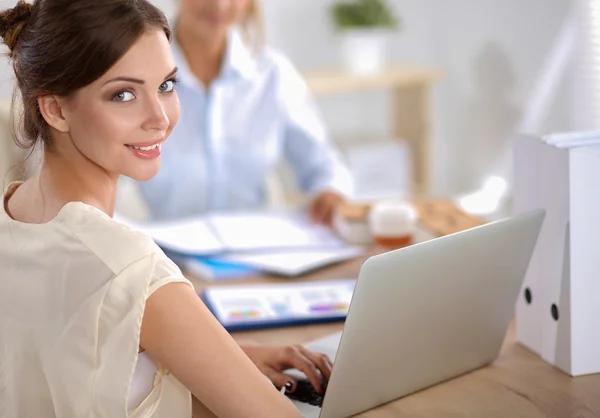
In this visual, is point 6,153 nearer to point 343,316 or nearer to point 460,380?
point 343,316

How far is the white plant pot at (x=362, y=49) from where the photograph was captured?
3539mm

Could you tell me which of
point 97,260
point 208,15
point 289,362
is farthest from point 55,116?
point 208,15

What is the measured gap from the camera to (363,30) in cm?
354

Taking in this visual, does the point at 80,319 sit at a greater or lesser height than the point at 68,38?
lesser

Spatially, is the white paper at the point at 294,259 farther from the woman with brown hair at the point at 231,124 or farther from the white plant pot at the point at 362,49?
the white plant pot at the point at 362,49

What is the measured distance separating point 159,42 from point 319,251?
84 centimetres

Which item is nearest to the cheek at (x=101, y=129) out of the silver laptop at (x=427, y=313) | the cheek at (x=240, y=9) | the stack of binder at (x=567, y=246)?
the silver laptop at (x=427, y=313)

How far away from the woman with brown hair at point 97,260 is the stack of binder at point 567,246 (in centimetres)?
42

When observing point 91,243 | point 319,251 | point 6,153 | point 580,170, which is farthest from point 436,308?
point 6,153

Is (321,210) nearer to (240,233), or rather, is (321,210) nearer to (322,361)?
(240,233)

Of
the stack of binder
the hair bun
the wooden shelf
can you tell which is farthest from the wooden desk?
the hair bun

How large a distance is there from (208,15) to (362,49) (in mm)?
1186

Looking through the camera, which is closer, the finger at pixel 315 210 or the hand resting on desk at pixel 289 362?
the hand resting on desk at pixel 289 362

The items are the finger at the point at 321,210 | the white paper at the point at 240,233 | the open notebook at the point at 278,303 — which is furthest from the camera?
the finger at the point at 321,210
